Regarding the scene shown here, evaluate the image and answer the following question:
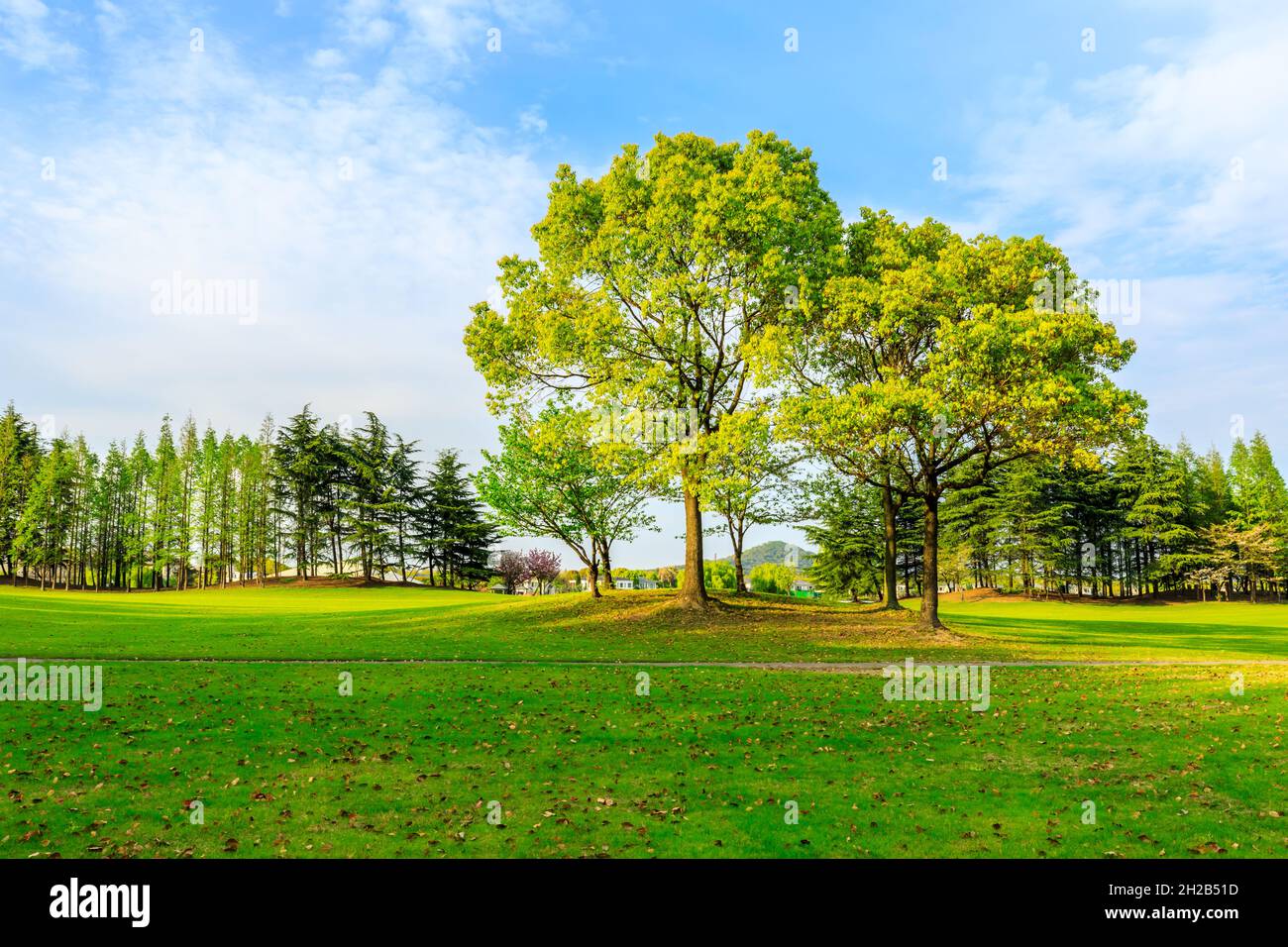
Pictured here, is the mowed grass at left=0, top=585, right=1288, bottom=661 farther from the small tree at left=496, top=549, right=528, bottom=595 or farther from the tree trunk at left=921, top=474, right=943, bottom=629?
the small tree at left=496, top=549, right=528, bottom=595

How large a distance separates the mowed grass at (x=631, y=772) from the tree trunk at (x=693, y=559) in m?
15.0

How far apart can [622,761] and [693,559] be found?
2212 cm

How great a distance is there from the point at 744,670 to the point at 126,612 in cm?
3522

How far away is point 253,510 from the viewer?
7900 centimetres

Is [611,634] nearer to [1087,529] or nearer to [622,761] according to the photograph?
[622,761]

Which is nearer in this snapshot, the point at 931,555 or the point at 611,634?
the point at 611,634

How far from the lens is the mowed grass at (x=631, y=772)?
834 centimetres

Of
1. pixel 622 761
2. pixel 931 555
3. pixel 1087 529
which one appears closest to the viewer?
pixel 622 761

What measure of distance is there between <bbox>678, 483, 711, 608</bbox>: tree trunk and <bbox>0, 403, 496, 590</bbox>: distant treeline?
149 feet

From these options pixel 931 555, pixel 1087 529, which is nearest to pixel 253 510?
pixel 931 555
